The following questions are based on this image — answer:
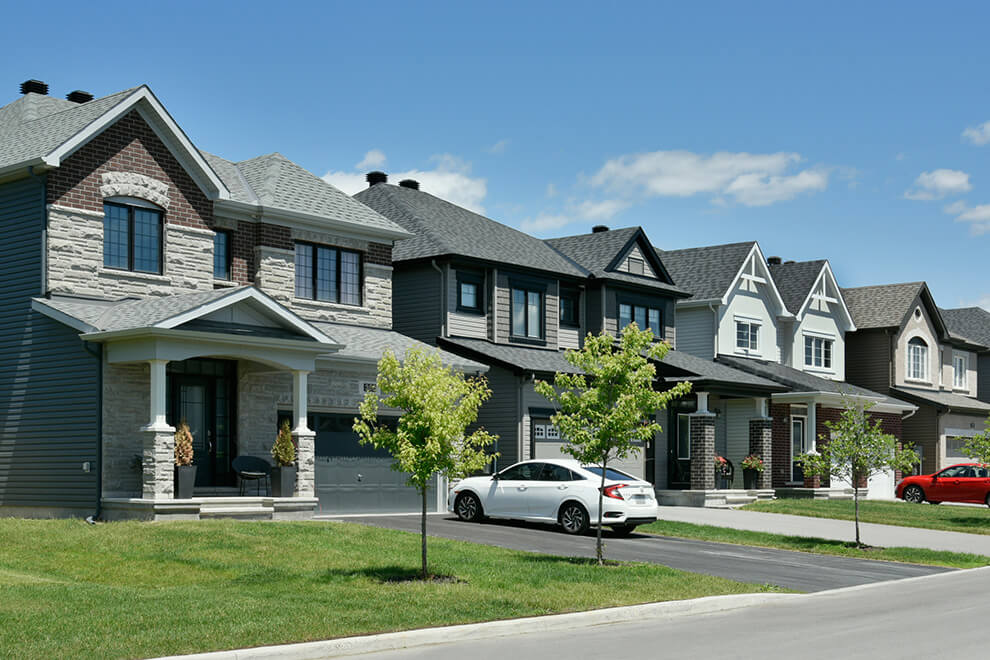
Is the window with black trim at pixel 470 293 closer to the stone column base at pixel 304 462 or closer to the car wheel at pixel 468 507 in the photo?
the car wheel at pixel 468 507

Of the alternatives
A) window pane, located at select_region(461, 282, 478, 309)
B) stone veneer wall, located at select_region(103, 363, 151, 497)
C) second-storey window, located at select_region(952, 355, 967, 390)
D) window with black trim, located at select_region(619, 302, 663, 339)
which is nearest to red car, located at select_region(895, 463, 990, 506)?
window with black trim, located at select_region(619, 302, 663, 339)

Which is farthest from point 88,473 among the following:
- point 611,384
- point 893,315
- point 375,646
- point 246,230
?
point 893,315

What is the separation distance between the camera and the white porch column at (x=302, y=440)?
24406mm

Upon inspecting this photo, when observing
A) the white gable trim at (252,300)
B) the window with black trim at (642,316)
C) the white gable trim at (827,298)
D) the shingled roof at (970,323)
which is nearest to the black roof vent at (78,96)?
the white gable trim at (252,300)

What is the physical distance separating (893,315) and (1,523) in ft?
134

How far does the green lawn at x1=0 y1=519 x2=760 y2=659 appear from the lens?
472 inches

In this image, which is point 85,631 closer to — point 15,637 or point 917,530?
point 15,637

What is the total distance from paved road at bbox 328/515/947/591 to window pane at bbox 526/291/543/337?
1023 centimetres

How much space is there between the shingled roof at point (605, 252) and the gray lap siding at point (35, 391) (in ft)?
61.4

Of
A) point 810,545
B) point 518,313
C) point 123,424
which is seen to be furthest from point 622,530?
point 518,313

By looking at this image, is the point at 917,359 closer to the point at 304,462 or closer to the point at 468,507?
the point at 468,507

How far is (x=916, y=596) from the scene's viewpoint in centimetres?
1777

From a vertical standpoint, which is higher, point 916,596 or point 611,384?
point 611,384

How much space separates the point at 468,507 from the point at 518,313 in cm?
991
